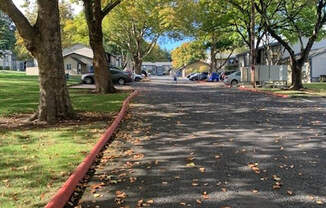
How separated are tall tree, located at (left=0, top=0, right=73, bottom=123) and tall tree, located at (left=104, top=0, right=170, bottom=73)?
118ft

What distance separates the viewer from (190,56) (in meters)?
113

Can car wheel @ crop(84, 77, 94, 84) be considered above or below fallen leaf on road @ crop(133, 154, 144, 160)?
above

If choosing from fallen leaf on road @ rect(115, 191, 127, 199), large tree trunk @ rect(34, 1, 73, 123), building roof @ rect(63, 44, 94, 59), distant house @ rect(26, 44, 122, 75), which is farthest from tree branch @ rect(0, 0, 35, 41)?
building roof @ rect(63, 44, 94, 59)

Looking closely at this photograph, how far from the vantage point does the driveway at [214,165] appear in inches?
238

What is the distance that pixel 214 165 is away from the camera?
26.0 feet

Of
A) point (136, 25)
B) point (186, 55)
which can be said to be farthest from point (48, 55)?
point (186, 55)

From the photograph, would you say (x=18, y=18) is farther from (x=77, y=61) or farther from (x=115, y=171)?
(x=77, y=61)

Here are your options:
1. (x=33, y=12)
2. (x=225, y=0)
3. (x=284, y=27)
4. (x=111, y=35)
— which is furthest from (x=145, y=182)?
(x=33, y=12)

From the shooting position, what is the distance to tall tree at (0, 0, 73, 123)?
12867 millimetres

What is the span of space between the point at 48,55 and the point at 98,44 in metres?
13.3

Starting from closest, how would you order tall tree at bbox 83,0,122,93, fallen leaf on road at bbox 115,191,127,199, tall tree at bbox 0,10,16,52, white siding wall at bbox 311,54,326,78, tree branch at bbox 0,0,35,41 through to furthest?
fallen leaf on road at bbox 115,191,127,199 → tree branch at bbox 0,0,35,41 → tall tree at bbox 83,0,122,93 → white siding wall at bbox 311,54,326,78 → tall tree at bbox 0,10,16,52

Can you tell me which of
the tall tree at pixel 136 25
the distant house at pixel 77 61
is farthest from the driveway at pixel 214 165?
the distant house at pixel 77 61

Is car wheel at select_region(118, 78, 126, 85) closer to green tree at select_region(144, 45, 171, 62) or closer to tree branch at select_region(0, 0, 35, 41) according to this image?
tree branch at select_region(0, 0, 35, 41)

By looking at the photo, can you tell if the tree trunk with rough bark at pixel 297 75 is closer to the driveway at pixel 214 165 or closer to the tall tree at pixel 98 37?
the tall tree at pixel 98 37
